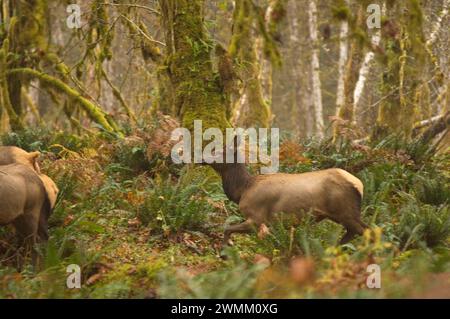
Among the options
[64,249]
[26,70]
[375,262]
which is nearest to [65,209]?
[64,249]

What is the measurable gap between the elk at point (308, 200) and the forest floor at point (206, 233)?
0.79 ft

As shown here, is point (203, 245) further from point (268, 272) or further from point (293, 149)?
point (293, 149)

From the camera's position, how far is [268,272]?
7.15 metres

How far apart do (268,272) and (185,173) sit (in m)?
3.97

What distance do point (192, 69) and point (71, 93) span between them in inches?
172

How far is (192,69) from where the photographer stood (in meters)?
11.8

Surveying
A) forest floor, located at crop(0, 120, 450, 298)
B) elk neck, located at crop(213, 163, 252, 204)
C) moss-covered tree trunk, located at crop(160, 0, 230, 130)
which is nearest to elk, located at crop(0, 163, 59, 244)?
forest floor, located at crop(0, 120, 450, 298)

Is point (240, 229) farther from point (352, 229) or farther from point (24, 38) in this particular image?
point (24, 38)

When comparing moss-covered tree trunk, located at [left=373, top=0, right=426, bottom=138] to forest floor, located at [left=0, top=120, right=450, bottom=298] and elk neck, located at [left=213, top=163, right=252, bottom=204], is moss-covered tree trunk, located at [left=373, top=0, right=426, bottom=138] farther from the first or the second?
elk neck, located at [left=213, top=163, right=252, bottom=204]

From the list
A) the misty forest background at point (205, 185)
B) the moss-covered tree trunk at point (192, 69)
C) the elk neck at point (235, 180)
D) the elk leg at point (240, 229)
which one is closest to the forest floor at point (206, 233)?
the misty forest background at point (205, 185)

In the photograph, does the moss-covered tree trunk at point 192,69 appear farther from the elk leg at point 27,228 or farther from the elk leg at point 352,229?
the elk leg at point 27,228

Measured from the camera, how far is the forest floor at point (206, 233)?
20.6ft

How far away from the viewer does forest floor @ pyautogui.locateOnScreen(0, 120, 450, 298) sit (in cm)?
627

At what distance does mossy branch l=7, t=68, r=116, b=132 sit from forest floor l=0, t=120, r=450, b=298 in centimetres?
65
